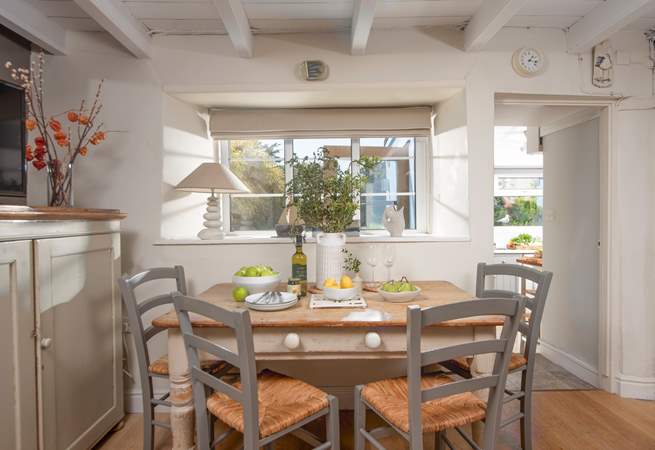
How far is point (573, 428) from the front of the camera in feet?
7.04

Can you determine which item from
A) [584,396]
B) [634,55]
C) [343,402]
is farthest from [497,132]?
[343,402]

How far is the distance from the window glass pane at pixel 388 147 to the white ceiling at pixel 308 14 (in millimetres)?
821

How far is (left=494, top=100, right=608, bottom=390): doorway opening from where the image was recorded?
264cm

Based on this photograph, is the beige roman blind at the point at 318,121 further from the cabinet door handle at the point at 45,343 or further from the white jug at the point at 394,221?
the cabinet door handle at the point at 45,343

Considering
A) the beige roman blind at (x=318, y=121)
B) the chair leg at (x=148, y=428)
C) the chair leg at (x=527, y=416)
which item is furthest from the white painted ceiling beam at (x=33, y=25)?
the chair leg at (x=527, y=416)

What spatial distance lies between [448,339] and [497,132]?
3.89m

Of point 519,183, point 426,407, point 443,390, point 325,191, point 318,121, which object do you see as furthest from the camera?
point 519,183

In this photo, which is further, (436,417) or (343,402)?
(343,402)

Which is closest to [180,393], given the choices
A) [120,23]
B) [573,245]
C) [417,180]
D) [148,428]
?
[148,428]

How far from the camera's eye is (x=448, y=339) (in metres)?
1.57

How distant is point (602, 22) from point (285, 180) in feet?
6.99

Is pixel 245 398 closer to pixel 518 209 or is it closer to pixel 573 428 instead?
pixel 573 428

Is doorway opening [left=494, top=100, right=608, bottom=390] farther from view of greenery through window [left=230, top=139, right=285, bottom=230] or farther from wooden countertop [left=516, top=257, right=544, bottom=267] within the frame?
view of greenery through window [left=230, top=139, right=285, bottom=230]

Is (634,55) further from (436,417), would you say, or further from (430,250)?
(436,417)
